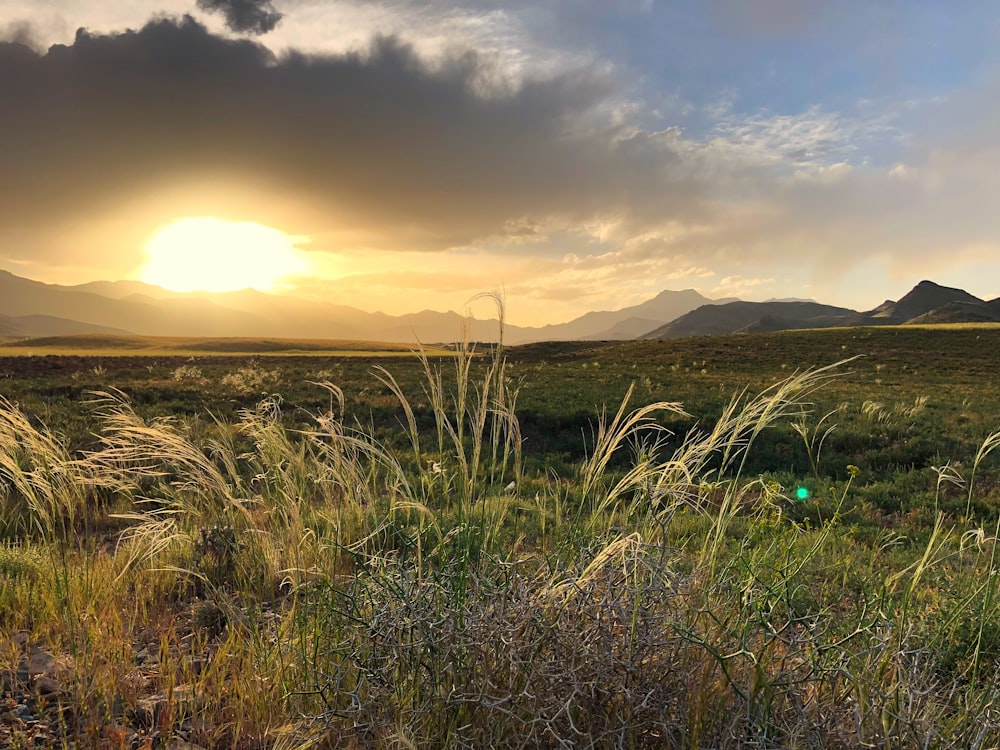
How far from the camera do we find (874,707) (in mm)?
2135

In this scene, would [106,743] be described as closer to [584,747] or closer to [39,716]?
[39,716]

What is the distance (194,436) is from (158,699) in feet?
29.5

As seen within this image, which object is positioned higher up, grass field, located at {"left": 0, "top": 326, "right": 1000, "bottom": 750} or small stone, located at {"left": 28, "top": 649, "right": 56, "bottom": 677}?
grass field, located at {"left": 0, "top": 326, "right": 1000, "bottom": 750}

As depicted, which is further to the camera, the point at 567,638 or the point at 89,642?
the point at 89,642

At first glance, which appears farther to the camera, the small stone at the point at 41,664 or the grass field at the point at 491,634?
the small stone at the point at 41,664

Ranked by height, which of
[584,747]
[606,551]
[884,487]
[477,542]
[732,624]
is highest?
[606,551]

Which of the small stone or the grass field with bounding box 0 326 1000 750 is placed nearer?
the grass field with bounding box 0 326 1000 750

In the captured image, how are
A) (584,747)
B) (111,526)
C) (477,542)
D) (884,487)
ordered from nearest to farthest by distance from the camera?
1. (584,747)
2. (477,542)
3. (111,526)
4. (884,487)

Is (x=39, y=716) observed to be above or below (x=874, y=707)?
below

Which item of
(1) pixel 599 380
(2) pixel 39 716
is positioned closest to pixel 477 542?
(2) pixel 39 716

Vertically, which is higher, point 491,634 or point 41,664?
point 491,634

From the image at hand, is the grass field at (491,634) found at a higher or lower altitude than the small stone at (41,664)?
higher

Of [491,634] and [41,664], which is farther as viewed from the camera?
[41,664]

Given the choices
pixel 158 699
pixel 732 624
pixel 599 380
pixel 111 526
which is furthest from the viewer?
pixel 599 380
